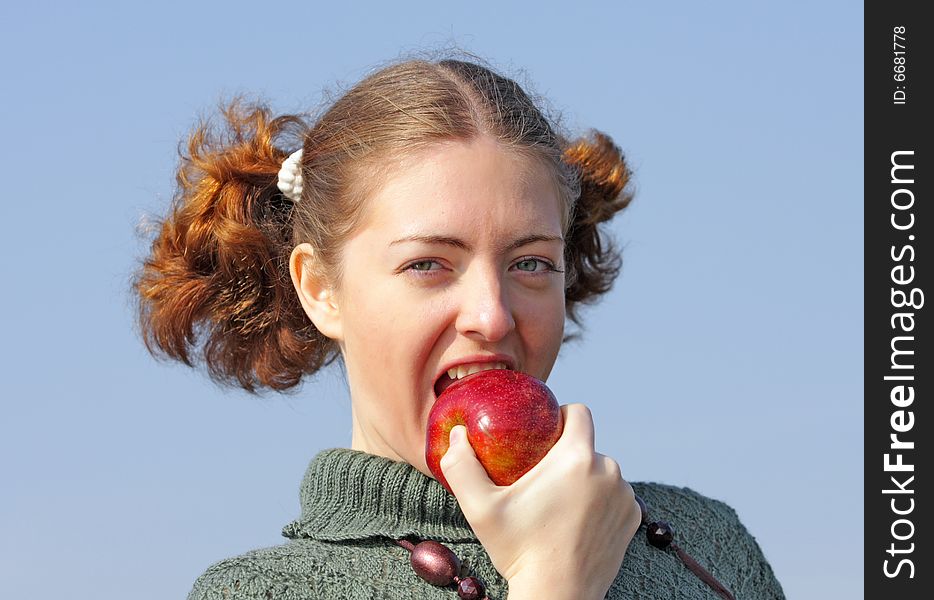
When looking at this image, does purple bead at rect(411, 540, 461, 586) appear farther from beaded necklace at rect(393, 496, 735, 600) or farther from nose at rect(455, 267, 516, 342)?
nose at rect(455, 267, 516, 342)

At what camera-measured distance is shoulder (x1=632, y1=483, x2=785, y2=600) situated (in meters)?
3.76

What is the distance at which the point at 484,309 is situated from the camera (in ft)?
9.93

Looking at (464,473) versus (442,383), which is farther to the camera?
(442,383)

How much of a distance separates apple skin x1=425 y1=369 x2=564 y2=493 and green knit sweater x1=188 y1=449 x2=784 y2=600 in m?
0.26

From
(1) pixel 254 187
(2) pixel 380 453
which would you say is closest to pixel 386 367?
(2) pixel 380 453

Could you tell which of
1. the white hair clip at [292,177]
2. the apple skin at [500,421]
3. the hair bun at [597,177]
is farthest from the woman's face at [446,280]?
the hair bun at [597,177]

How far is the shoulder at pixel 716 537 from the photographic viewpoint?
3764 mm

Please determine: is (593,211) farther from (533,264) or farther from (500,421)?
(500,421)

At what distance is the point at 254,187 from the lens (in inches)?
153

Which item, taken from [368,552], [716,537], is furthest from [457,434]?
[716,537]

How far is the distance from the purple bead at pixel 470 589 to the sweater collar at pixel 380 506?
0.18 m

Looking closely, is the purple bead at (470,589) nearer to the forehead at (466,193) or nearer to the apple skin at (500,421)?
the apple skin at (500,421)

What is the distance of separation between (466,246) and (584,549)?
77 centimetres

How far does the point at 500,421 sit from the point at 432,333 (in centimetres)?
33
